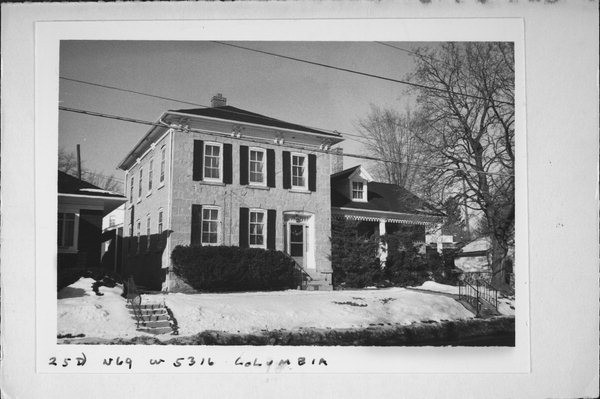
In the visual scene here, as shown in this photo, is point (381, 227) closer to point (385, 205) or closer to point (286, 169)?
point (385, 205)

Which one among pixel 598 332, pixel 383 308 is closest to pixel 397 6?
pixel 383 308

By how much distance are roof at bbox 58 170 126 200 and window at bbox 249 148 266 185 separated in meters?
1.89

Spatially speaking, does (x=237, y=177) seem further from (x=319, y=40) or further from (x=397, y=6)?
(x=397, y=6)

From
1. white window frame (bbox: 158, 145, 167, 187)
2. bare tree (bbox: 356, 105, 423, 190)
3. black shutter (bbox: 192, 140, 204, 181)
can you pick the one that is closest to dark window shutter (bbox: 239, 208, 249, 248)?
black shutter (bbox: 192, 140, 204, 181)

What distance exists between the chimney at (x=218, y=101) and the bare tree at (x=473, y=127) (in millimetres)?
2488

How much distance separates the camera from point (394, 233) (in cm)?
820

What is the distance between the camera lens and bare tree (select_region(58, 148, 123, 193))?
621 cm

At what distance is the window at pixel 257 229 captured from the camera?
7461 millimetres

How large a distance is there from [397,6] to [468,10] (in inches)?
30.8

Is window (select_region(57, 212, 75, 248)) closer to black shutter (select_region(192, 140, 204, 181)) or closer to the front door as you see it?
black shutter (select_region(192, 140, 204, 181))

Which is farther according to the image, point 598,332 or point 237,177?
point 237,177

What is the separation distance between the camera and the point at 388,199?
8.16 meters

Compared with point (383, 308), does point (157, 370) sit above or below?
below

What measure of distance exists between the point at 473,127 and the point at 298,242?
9.61ft
